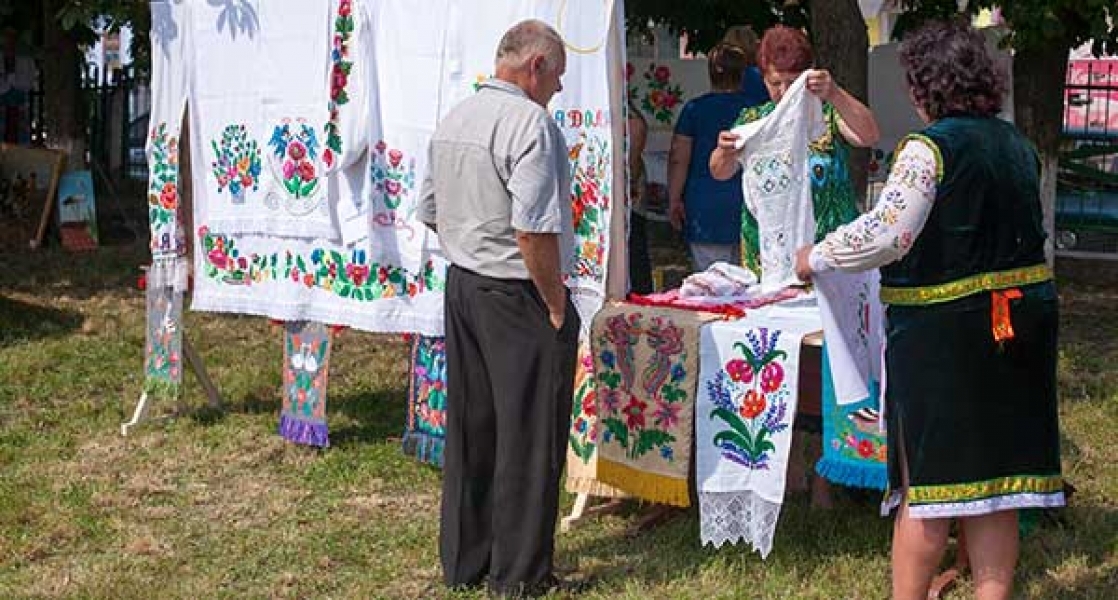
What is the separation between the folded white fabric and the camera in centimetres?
532

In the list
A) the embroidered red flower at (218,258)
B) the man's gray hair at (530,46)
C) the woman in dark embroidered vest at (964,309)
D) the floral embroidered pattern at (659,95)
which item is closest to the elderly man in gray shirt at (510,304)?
the man's gray hair at (530,46)

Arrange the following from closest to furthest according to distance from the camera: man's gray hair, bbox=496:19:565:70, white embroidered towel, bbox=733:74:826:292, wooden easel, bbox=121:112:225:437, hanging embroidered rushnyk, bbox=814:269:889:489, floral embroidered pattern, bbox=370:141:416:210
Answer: man's gray hair, bbox=496:19:565:70, hanging embroidered rushnyk, bbox=814:269:889:489, white embroidered towel, bbox=733:74:826:292, floral embroidered pattern, bbox=370:141:416:210, wooden easel, bbox=121:112:225:437

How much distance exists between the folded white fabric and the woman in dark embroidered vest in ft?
4.08

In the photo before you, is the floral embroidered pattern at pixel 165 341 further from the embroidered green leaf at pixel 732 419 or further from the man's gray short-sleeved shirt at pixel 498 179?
the embroidered green leaf at pixel 732 419

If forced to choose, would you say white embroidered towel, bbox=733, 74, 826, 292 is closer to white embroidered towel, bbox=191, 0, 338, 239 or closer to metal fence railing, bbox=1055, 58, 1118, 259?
white embroidered towel, bbox=191, 0, 338, 239

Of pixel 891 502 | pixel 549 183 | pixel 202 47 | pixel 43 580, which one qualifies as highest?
pixel 202 47

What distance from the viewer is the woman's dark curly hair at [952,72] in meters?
3.89

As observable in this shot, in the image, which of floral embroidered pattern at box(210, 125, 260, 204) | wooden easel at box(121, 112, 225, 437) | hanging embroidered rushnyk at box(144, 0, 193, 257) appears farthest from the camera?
wooden easel at box(121, 112, 225, 437)

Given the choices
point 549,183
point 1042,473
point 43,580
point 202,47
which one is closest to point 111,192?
point 202,47

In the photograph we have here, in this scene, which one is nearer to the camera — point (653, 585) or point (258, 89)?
point (653, 585)

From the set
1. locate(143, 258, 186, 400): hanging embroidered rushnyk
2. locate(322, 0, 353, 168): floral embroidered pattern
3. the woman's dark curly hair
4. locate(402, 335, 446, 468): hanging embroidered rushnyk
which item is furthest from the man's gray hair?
locate(143, 258, 186, 400): hanging embroidered rushnyk

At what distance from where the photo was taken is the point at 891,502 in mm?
4254

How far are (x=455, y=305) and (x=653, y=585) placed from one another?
103cm

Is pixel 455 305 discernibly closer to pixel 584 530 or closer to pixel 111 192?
pixel 584 530
